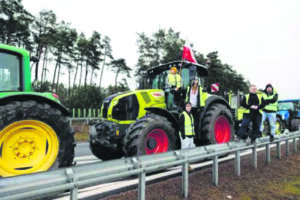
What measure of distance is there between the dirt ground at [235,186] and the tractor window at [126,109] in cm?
204

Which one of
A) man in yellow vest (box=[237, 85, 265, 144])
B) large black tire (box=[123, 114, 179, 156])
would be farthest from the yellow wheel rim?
man in yellow vest (box=[237, 85, 265, 144])

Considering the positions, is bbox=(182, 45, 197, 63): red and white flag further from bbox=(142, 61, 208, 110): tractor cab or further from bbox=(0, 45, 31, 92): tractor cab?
bbox=(0, 45, 31, 92): tractor cab

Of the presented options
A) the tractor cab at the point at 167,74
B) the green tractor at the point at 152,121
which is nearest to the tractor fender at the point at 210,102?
the green tractor at the point at 152,121

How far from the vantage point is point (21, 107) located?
401 cm

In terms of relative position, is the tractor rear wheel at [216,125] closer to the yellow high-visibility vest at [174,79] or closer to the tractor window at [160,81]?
the yellow high-visibility vest at [174,79]

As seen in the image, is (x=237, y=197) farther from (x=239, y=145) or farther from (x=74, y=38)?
(x=74, y=38)

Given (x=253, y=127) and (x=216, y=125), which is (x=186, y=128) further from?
(x=253, y=127)

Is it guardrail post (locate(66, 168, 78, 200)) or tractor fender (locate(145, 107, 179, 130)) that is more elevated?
tractor fender (locate(145, 107, 179, 130))

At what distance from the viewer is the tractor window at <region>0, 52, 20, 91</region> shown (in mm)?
4352

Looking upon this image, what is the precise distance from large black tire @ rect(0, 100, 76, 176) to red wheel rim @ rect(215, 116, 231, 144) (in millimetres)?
4936

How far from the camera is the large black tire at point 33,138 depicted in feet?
12.6

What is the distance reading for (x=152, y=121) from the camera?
6195mm

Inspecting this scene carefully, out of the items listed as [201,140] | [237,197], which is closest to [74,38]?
[201,140]

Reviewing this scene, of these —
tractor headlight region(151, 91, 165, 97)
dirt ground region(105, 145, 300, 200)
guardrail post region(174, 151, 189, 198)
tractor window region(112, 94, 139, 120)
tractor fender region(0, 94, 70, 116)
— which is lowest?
dirt ground region(105, 145, 300, 200)
